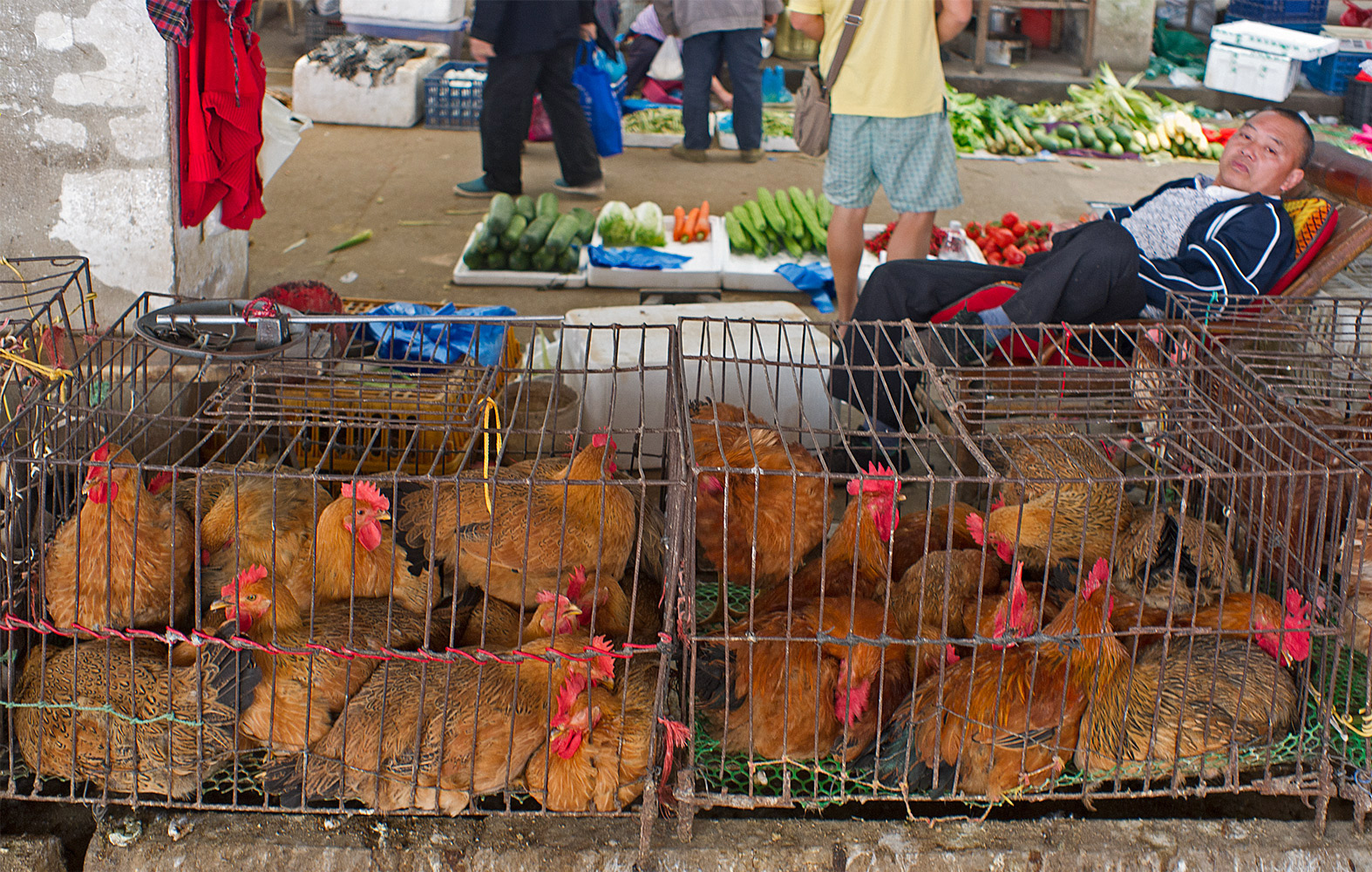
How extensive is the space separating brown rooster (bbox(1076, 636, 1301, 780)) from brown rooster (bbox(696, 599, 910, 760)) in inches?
19.6

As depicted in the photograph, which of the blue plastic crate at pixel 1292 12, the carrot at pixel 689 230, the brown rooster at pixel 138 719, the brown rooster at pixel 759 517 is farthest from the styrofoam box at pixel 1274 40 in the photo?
the brown rooster at pixel 138 719

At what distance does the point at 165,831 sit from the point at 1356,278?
4800 millimetres

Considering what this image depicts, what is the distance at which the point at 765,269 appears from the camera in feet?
20.6

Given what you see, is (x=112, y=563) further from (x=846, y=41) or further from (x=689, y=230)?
(x=689, y=230)

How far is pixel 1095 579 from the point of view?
8.20 feet

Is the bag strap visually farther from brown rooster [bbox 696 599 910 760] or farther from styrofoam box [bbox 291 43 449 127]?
styrofoam box [bbox 291 43 449 127]

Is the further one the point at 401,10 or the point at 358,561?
the point at 401,10

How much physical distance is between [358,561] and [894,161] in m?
3.49

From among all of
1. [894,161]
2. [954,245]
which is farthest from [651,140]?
[894,161]

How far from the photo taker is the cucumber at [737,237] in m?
6.52

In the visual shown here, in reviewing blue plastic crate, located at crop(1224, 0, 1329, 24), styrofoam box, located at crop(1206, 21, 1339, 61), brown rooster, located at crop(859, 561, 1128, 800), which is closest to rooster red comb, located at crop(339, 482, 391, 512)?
brown rooster, located at crop(859, 561, 1128, 800)

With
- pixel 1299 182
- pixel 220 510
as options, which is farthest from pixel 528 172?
pixel 220 510

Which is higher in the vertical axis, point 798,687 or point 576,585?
point 576,585

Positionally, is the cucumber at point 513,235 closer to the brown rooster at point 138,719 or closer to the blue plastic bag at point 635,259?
the blue plastic bag at point 635,259
